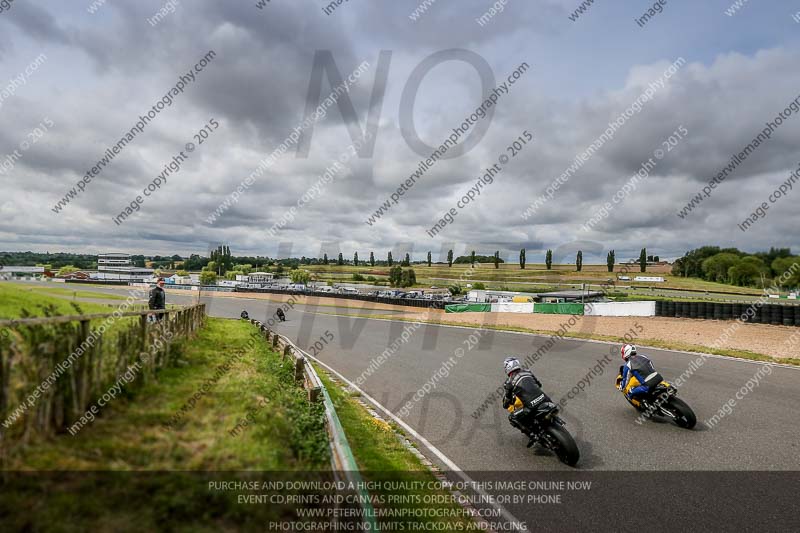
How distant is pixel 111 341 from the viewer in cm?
530

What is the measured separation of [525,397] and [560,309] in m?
28.6

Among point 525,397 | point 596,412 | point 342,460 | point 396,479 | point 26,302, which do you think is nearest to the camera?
point 342,460

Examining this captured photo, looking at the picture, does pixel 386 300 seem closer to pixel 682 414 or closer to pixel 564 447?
pixel 682 414

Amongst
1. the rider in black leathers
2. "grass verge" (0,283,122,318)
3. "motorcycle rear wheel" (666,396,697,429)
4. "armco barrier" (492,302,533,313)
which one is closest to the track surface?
"motorcycle rear wheel" (666,396,697,429)

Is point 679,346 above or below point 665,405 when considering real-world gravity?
below

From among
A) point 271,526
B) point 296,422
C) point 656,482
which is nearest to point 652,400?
point 656,482

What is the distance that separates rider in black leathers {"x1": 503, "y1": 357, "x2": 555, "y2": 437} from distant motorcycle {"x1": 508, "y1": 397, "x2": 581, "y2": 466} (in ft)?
0.07

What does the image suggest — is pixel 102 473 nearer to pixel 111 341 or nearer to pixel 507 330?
pixel 111 341

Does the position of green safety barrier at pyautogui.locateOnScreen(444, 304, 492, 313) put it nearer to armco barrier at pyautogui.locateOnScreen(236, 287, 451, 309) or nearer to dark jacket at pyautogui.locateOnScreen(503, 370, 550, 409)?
armco barrier at pyautogui.locateOnScreen(236, 287, 451, 309)

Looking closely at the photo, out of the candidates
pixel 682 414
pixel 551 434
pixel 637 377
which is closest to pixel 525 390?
pixel 551 434

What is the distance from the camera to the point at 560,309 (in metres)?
34.0

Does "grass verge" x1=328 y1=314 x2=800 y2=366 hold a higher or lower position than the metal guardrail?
lower

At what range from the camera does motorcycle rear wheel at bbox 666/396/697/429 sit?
8.10 meters

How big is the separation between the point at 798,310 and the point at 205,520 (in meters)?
25.5
